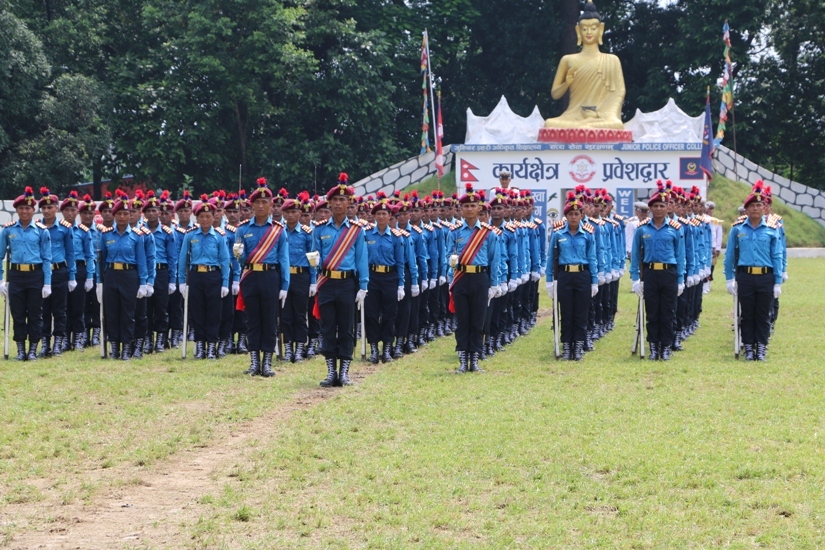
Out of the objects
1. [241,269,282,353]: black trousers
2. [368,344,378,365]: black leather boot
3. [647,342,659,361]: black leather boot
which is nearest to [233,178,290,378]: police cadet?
[241,269,282,353]: black trousers

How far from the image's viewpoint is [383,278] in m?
14.2

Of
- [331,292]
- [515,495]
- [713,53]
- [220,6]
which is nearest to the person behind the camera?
[515,495]

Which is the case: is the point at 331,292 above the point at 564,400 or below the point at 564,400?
above

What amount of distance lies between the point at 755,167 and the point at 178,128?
60.4 ft

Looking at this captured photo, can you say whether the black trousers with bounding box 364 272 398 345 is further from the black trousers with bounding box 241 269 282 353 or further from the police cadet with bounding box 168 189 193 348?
the police cadet with bounding box 168 189 193 348

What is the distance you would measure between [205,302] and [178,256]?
136 centimetres

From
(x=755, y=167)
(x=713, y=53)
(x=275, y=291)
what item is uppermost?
(x=713, y=53)

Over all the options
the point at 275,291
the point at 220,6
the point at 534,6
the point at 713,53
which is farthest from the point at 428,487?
the point at 534,6

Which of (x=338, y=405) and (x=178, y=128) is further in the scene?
(x=178, y=128)

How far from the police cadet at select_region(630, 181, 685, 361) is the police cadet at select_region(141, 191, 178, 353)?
5905 millimetres

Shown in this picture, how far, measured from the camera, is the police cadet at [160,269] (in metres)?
15.1

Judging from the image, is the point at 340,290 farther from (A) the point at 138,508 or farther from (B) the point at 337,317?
(A) the point at 138,508

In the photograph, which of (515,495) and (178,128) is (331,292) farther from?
(178,128)

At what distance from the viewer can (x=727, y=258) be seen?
13969 millimetres
